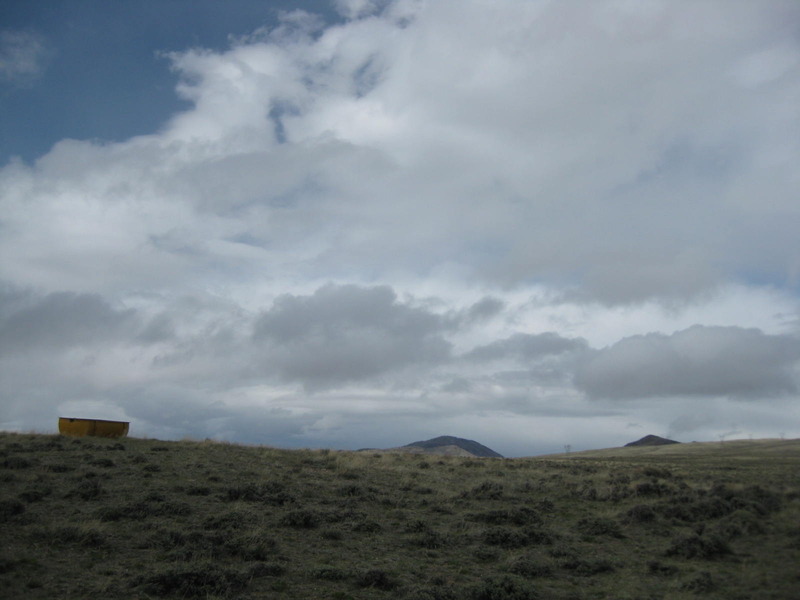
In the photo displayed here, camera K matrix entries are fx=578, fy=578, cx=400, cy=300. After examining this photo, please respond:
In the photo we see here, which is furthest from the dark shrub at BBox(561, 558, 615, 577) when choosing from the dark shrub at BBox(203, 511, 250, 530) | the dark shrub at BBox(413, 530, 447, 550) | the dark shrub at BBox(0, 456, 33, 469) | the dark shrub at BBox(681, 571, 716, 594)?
the dark shrub at BBox(0, 456, 33, 469)

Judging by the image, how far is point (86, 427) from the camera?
31.9 m

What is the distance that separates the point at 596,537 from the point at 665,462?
715 inches

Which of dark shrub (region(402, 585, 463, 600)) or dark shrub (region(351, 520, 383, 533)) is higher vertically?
dark shrub (region(351, 520, 383, 533))

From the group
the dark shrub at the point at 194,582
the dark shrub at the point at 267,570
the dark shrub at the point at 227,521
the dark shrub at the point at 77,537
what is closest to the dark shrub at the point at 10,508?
the dark shrub at the point at 77,537

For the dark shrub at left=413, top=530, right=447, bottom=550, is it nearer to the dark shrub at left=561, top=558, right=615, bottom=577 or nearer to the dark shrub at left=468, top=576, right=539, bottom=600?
the dark shrub at left=468, top=576, right=539, bottom=600

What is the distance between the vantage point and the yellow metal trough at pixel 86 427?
31688 mm

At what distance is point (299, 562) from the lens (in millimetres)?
14102

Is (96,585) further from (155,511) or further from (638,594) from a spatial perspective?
(638,594)

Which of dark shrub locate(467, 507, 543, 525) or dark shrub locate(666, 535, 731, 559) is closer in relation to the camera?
dark shrub locate(666, 535, 731, 559)

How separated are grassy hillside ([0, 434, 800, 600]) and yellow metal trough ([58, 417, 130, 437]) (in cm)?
560

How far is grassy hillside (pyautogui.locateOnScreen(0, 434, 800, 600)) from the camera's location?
39.7 ft

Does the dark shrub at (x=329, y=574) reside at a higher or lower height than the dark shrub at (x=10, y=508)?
lower

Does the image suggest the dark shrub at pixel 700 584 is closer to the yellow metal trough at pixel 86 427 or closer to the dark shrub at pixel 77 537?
the dark shrub at pixel 77 537

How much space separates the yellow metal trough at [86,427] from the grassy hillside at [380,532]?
18.4 feet
